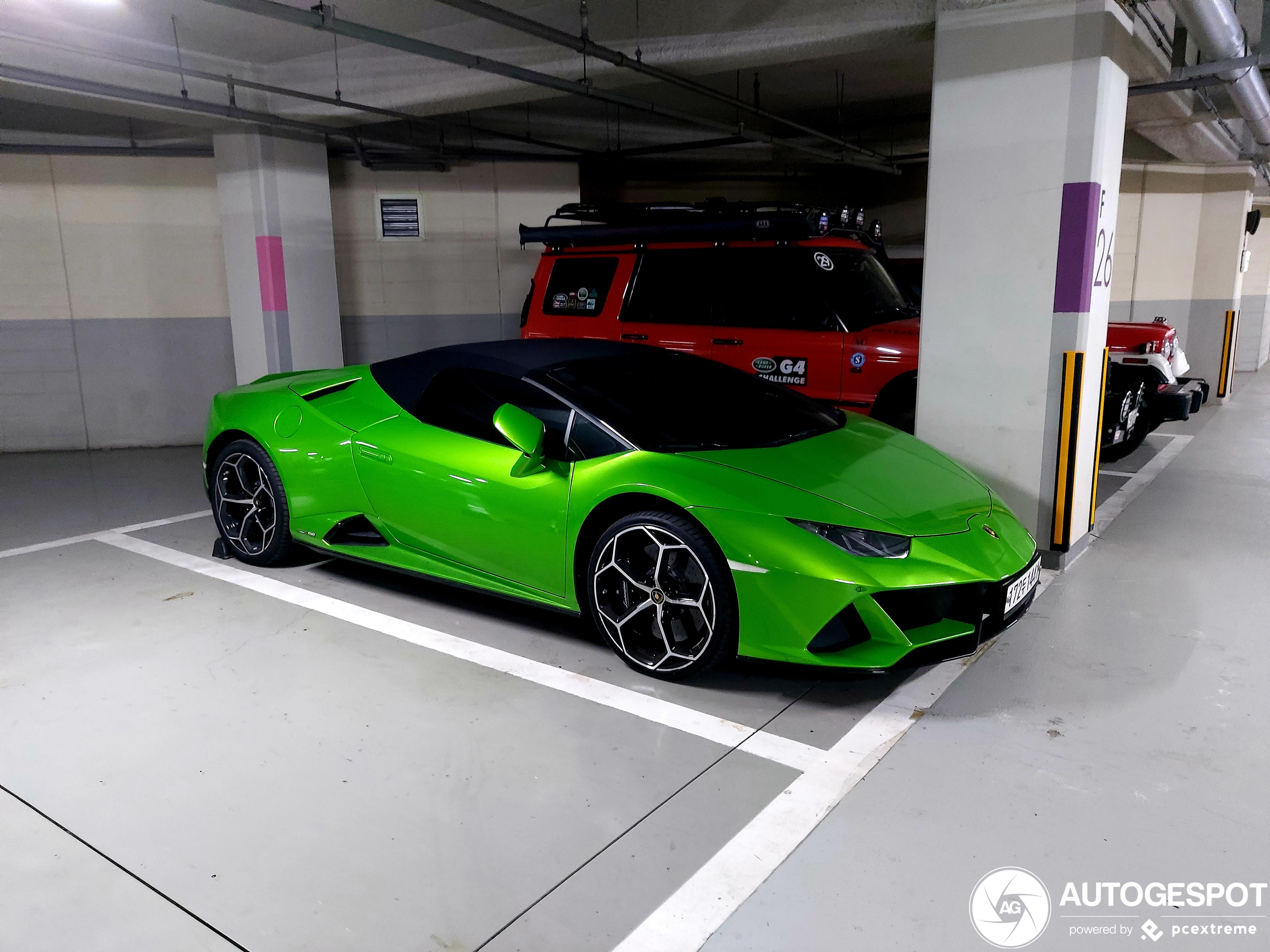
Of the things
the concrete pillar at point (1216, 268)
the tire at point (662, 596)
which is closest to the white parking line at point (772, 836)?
→ the tire at point (662, 596)

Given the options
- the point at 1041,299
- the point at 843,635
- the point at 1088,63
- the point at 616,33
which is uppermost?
the point at 616,33

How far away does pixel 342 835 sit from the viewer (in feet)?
8.11

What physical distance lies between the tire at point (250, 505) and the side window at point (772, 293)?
339 cm

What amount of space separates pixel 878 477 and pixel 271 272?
6604mm

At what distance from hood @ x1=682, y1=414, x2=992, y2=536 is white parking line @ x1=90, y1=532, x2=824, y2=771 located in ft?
2.66

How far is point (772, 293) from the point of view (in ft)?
20.9

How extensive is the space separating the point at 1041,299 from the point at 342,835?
4.02 meters

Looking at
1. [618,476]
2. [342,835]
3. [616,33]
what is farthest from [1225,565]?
[616,33]

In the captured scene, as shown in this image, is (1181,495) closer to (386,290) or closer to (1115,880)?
(1115,880)

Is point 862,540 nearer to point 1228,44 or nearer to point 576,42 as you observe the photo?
point 576,42

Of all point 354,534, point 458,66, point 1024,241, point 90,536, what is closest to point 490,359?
point 354,534

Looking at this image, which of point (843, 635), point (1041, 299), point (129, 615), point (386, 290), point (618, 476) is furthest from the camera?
point (386, 290)

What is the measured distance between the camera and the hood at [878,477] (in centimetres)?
320

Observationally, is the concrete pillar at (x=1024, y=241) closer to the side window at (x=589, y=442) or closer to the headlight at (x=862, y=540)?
the headlight at (x=862, y=540)
